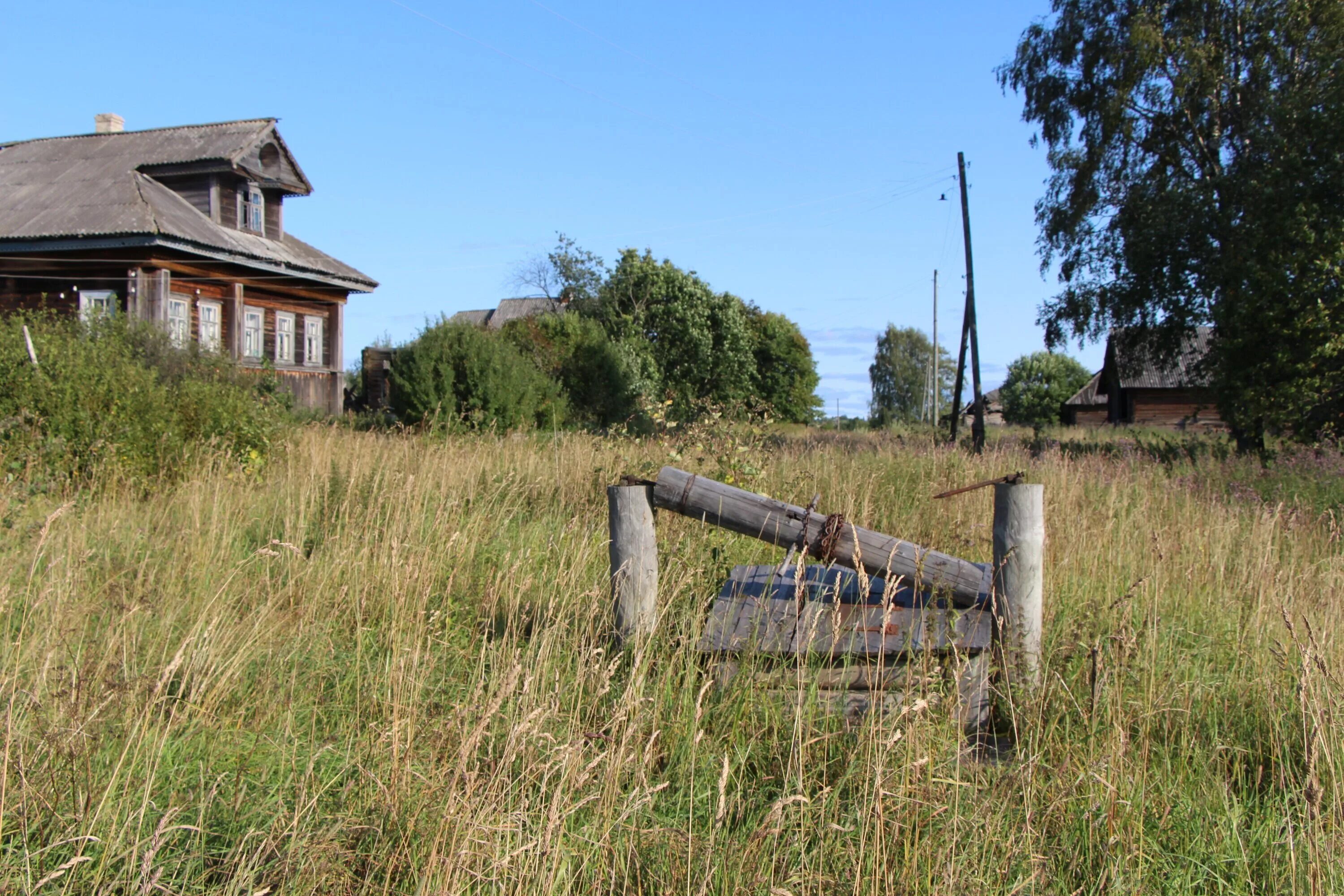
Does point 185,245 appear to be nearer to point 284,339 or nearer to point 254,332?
point 254,332

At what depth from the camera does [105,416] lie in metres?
8.41

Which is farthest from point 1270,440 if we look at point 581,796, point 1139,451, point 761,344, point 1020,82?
point 761,344

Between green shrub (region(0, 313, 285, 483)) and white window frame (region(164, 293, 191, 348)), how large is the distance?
8234 mm

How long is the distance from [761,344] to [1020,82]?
32.6 metres

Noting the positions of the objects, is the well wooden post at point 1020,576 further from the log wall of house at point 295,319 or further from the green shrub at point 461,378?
the log wall of house at point 295,319

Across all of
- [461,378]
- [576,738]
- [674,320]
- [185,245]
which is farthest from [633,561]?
[674,320]

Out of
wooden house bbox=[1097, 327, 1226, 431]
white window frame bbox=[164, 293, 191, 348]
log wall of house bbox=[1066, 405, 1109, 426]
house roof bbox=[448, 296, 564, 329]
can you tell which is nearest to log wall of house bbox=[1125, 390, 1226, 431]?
wooden house bbox=[1097, 327, 1226, 431]

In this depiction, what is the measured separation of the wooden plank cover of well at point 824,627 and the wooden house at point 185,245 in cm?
1612

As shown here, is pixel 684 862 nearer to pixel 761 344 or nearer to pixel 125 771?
pixel 125 771

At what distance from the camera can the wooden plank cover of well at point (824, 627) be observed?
11.2ft

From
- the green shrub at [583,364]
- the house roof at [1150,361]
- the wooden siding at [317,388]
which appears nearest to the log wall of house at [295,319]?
the wooden siding at [317,388]

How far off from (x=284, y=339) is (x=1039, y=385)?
6714cm

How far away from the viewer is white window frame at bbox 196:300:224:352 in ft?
63.5

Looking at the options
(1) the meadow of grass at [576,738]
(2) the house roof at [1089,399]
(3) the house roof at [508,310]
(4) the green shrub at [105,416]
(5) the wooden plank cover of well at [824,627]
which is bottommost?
(1) the meadow of grass at [576,738]
